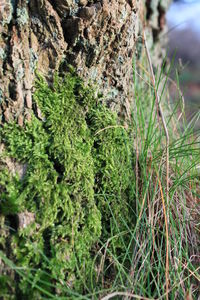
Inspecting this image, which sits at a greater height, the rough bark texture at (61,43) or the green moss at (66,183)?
the rough bark texture at (61,43)

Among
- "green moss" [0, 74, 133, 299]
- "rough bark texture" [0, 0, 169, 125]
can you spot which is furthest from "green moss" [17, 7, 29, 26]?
"green moss" [0, 74, 133, 299]

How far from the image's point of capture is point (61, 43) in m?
1.04

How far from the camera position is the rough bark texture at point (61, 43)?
0.97m

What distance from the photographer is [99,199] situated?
3.62 ft

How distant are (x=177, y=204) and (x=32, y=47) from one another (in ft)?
2.50

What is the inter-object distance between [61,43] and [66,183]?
468 mm

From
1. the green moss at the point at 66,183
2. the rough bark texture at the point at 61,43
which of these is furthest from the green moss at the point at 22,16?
the green moss at the point at 66,183

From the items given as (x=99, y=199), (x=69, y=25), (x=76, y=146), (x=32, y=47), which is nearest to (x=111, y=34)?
(x=69, y=25)

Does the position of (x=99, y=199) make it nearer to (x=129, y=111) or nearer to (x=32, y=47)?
(x=129, y=111)

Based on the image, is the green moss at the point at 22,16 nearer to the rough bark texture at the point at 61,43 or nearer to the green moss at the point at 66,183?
the rough bark texture at the point at 61,43

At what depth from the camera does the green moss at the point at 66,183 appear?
935 millimetres

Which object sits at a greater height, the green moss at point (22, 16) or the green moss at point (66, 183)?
the green moss at point (22, 16)

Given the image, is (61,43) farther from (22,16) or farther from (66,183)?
(66,183)

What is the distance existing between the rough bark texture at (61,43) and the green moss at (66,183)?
53 mm
